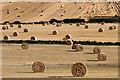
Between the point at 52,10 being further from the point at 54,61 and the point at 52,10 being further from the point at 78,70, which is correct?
the point at 78,70

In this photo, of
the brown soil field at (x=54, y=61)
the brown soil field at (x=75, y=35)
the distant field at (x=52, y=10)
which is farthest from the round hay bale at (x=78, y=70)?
the distant field at (x=52, y=10)

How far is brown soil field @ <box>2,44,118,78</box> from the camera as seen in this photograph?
2820 cm

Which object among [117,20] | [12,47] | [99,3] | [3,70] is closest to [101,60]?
[3,70]

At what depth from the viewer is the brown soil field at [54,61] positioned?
92.5 feet

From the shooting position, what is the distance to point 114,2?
14700cm

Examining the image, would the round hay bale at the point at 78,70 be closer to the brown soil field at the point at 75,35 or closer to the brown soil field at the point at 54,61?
the brown soil field at the point at 54,61

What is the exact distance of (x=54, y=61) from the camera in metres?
35.3

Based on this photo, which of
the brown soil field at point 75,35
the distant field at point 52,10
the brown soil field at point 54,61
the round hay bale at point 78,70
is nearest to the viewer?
the round hay bale at point 78,70

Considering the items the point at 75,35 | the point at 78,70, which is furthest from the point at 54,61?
the point at 75,35

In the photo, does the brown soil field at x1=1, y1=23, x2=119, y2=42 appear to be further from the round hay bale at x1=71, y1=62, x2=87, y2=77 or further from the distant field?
the distant field

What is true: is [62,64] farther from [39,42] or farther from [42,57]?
[39,42]

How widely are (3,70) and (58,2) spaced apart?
404 ft

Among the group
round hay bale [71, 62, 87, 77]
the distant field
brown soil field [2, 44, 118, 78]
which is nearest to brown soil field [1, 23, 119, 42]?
brown soil field [2, 44, 118, 78]

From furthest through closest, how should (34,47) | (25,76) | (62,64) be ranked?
(34,47) < (62,64) < (25,76)
